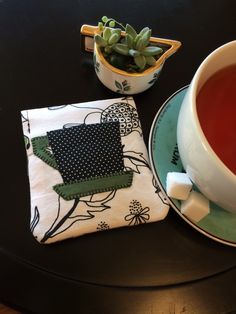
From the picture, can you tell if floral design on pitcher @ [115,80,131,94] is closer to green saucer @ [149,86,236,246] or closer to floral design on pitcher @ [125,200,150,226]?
green saucer @ [149,86,236,246]

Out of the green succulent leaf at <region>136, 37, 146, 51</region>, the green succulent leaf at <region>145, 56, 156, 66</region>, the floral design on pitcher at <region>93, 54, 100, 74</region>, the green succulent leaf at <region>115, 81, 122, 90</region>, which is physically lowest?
the green succulent leaf at <region>115, 81, 122, 90</region>

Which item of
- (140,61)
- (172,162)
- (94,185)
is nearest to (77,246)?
(94,185)

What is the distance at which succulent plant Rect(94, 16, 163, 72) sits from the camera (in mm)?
624

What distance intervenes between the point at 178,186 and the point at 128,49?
0.79ft

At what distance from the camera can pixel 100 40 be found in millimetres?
628

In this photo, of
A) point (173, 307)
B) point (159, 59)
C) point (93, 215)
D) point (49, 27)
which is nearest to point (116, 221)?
point (93, 215)

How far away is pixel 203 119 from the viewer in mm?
578

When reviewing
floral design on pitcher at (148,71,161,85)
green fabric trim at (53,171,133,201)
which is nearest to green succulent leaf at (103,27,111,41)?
floral design on pitcher at (148,71,161,85)

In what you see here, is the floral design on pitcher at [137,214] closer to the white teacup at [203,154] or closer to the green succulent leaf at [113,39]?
the white teacup at [203,154]

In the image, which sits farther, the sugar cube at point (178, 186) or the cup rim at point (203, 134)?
the sugar cube at point (178, 186)

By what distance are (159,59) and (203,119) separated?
15 centimetres

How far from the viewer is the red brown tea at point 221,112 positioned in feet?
1.84

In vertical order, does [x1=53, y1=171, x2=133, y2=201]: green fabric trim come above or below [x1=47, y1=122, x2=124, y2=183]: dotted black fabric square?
below

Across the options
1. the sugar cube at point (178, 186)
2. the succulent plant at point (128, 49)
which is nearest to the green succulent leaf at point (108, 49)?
the succulent plant at point (128, 49)
